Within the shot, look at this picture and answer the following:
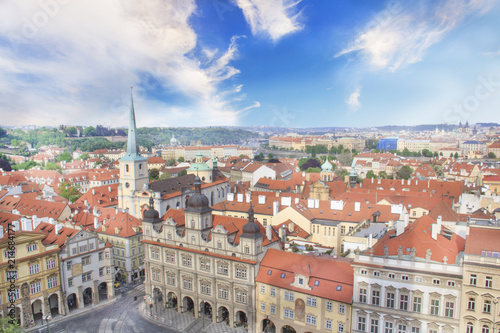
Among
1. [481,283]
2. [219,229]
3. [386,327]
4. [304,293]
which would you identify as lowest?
[386,327]

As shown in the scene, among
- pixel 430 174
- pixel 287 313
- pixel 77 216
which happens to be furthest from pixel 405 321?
pixel 430 174

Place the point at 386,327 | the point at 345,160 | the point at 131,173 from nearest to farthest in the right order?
the point at 386,327 → the point at 131,173 → the point at 345,160

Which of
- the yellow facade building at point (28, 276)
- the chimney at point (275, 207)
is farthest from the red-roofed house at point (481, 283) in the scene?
the yellow facade building at point (28, 276)

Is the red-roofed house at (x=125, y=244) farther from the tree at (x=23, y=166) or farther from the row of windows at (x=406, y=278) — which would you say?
the tree at (x=23, y=166)

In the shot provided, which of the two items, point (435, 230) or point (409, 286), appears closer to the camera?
point (409, 286)

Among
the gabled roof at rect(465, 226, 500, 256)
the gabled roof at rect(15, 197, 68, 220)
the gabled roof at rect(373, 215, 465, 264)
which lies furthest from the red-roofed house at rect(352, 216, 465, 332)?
the gabled roof at rect(15, 197, 68, 220)

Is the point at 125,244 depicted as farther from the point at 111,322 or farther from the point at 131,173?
the point at 131,173

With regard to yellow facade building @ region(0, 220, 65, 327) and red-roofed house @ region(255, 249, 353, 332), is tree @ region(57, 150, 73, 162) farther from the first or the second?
red-roofed house @ region(255, 249, 353, 332)

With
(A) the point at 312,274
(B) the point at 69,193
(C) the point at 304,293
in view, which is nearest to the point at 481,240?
(A) the point at 312,274
